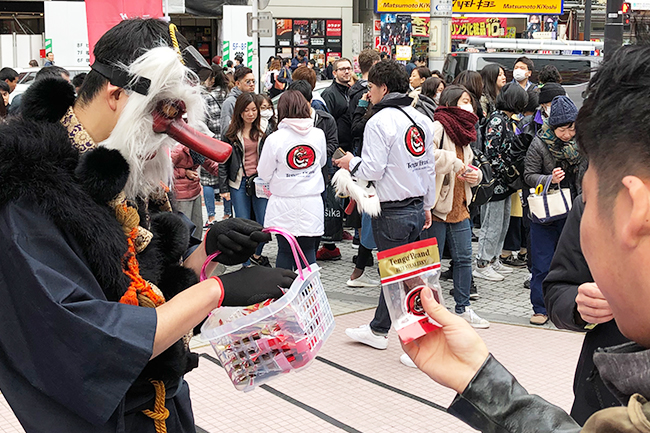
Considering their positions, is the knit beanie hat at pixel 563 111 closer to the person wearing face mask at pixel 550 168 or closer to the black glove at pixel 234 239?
the person wearing face mask at pixel 550 168

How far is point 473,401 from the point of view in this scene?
142 centimetres

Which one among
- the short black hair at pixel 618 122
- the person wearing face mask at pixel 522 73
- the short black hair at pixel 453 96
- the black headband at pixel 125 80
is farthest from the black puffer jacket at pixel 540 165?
the short black hair at pixel 618 122

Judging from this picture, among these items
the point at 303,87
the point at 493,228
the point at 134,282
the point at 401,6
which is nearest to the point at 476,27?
the point at 401,6

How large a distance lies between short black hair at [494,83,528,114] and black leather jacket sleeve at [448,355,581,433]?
238 inches

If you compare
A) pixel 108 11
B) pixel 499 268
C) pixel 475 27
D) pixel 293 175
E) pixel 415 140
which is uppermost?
pixel 475 27

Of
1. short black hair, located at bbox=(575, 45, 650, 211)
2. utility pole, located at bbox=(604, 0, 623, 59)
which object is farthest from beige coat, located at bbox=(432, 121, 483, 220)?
short black hair, located at bbox=(575, 45, 650, 211)

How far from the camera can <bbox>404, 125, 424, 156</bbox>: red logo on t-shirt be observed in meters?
5.15

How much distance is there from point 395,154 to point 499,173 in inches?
82.7

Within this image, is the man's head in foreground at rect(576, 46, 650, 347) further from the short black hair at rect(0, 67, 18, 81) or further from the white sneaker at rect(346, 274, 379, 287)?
the short black hair at rect(0, 67, 18, 81)

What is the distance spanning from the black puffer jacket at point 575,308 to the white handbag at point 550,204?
3243 millimetres

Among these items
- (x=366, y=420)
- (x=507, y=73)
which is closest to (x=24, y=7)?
(x=507, y=73)

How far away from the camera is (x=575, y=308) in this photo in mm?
2357

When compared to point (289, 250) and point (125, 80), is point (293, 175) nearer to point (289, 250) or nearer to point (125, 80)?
point (289, 250)

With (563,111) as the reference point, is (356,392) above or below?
below
